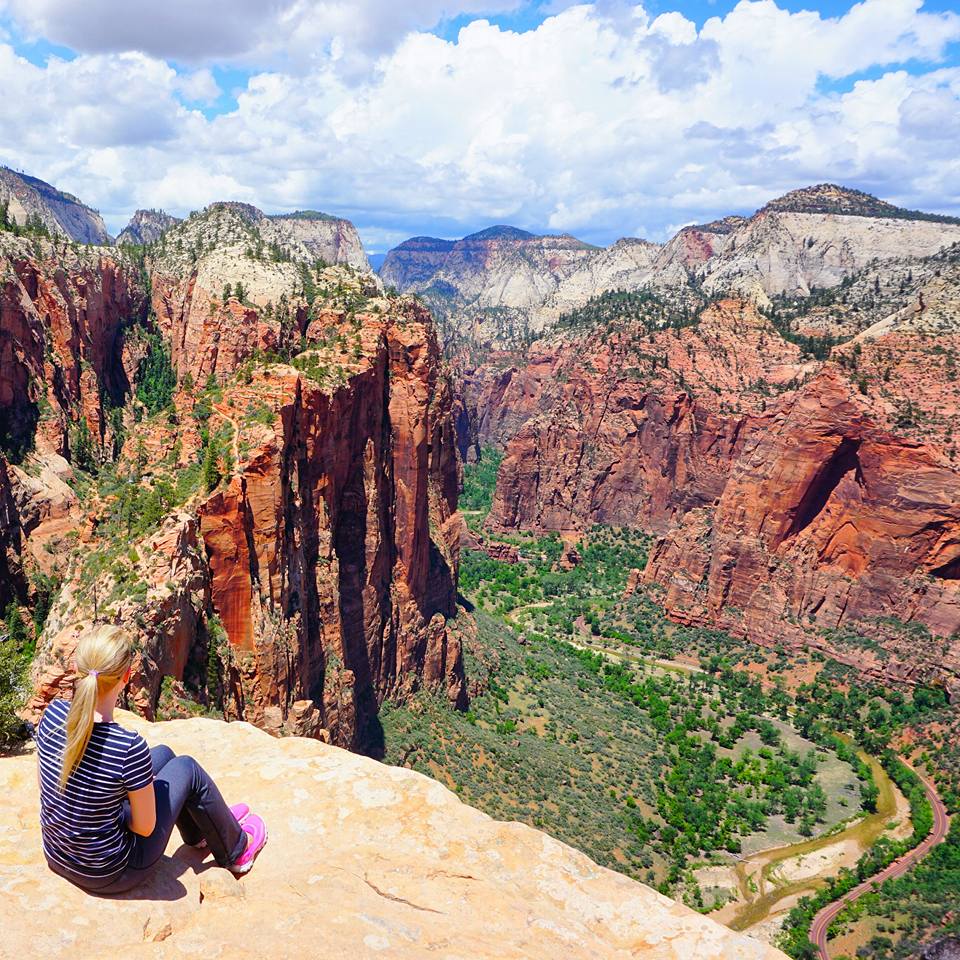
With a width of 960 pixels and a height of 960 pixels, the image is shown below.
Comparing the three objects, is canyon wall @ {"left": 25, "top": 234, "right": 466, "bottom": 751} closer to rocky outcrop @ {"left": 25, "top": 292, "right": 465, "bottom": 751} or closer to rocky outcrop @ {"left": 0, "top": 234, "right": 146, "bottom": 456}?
rocky outcrop @ {"left": 25, "top": 292, "right": 465, "bottom": 751}

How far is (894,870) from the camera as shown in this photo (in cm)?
5391

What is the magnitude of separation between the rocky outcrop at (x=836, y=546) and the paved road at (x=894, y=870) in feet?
54.8

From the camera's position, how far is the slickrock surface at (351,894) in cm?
843

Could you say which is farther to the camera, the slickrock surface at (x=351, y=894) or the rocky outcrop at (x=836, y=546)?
the rocky outcrop at (x=836, y=546)

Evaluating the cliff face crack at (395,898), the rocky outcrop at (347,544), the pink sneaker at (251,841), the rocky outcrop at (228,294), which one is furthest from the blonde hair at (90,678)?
the rocky outcrop at (228,294)

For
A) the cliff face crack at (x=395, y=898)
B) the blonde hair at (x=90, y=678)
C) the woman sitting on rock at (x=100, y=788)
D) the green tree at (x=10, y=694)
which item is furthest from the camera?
the green tree at (x=10, y=694)

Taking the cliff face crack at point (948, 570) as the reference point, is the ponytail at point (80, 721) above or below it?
above

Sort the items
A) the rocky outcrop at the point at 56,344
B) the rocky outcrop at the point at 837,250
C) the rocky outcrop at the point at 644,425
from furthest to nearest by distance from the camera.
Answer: the rocky outcrop at the point at 837,250, the rocky outcrop at the point at 644,425, the rocky outcrop at the point at 56,344

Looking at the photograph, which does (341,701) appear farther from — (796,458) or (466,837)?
(796,458)

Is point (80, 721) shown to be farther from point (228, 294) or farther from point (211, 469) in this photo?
point (228, 294)

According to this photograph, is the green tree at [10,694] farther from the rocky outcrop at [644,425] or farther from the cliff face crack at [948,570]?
the rocky outcrop at [644,425]

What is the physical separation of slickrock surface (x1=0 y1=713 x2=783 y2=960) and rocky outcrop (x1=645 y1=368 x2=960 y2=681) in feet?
260

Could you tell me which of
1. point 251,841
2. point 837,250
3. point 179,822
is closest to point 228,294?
point 179,822

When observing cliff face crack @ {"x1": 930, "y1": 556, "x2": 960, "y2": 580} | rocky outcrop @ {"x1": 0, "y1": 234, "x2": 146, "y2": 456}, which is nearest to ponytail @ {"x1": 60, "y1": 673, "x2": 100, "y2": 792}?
rocky outcrop @ {"x1": 0, "y1": 234, "x2": 146, "y2": 456}
